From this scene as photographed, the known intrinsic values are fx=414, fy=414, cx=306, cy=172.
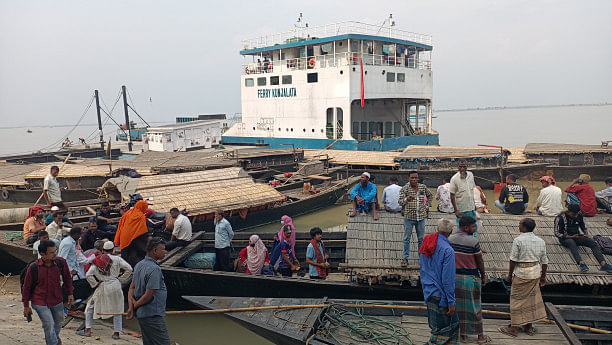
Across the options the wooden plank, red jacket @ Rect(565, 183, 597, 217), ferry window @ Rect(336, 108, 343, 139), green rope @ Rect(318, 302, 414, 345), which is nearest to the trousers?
green rope @ Rect(318, 302, 414, 345)

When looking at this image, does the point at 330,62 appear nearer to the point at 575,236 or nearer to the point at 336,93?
the point at 336,93

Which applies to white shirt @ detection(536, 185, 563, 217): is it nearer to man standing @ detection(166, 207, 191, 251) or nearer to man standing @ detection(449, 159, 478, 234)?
man standing @ detection(449, 159, 478, 234)

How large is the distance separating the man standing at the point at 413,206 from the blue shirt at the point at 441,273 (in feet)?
7.13

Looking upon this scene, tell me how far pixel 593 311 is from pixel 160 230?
8259mm

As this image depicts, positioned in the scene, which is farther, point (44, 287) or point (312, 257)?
point (312, 257)

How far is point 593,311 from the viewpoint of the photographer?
5.27 metres

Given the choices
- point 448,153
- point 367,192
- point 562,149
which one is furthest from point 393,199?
point 562,149

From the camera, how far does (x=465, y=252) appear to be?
15.0 feet

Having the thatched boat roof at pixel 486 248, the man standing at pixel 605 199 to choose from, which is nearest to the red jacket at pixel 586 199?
the thatched boat roof at pixel 486 248

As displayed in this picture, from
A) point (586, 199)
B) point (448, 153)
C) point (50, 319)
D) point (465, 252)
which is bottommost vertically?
point (50, 319)

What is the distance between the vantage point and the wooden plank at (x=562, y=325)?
175 inches

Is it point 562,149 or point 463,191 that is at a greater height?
point 562,149

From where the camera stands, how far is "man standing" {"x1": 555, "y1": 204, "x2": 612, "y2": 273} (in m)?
6.35

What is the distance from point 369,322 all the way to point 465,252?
1.74 meters
